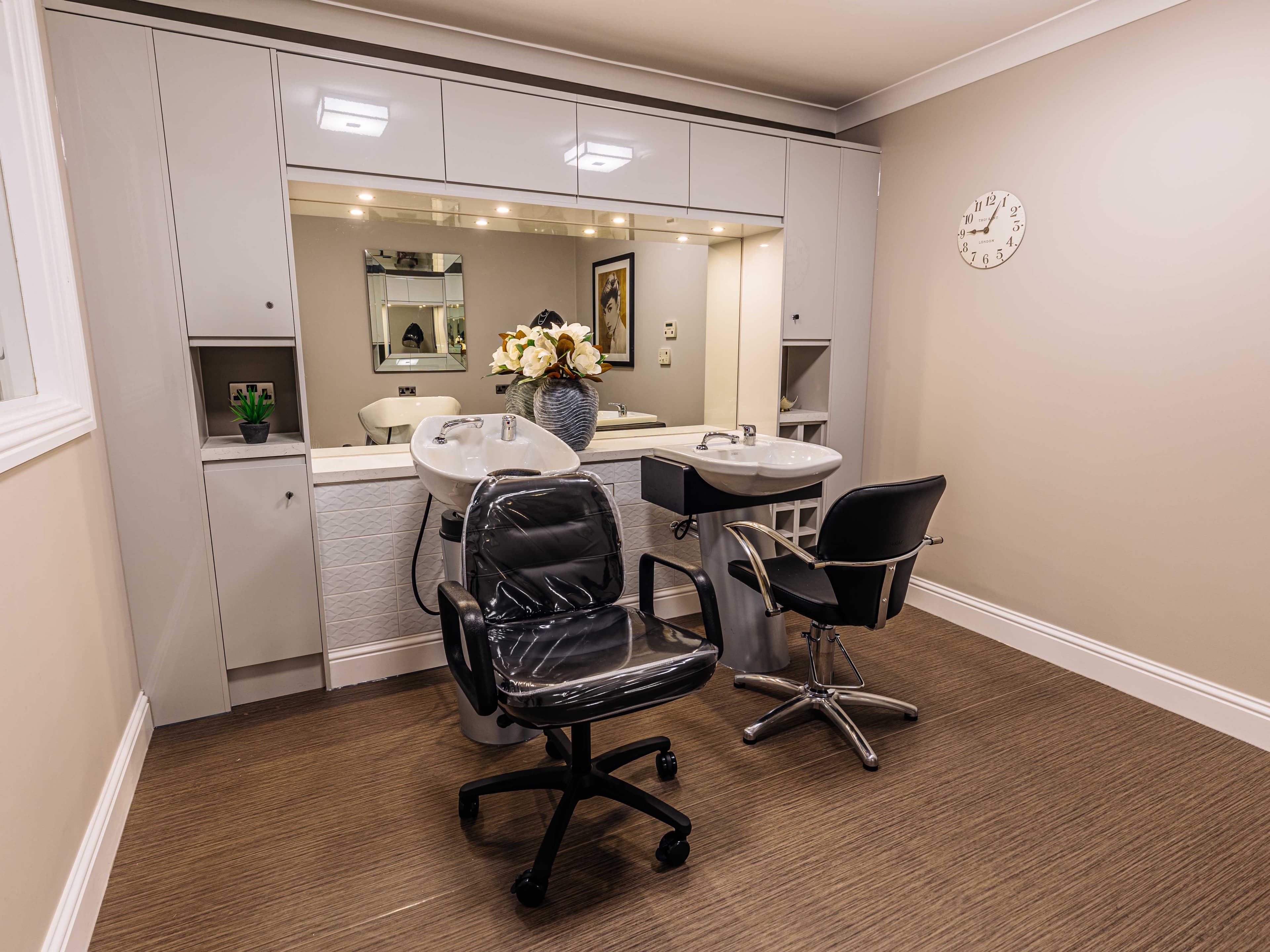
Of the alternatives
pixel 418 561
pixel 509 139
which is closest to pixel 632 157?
pixel 509 139

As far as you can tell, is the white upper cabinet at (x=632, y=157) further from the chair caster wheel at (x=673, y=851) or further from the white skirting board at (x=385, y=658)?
the chair caster wheel at (x=673, y=851)

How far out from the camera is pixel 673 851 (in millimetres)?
A: 1745

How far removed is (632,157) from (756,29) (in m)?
0.67

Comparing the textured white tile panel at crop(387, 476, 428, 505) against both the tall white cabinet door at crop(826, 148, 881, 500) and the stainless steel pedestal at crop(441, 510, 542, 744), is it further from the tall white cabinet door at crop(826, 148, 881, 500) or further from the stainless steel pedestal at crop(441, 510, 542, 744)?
the tall white cabinet door at crop(826, 148, 881, 500)

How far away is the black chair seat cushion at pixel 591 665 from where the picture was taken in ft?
5.14

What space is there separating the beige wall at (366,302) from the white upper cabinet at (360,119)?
1.03 ft

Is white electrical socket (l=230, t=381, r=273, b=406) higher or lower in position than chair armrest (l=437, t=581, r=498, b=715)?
higher

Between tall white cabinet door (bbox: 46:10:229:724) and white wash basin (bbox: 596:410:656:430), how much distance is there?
Result: 1.68m

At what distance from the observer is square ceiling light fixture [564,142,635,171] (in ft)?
9.06

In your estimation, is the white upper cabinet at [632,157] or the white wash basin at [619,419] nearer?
the white upper cabinet at [632,157]

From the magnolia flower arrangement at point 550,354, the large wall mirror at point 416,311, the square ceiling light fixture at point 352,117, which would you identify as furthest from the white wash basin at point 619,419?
the square ceiling light fixture at point 352,117

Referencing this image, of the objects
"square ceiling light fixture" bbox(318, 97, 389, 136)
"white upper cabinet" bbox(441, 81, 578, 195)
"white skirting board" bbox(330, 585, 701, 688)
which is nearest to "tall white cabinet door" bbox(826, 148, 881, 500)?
"white upper cabinet" bbox(441, 81, 578, 195)

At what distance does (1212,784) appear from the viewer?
82.3 inches

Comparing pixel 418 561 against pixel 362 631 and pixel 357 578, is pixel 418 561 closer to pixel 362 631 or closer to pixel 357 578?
pixel 357 578
